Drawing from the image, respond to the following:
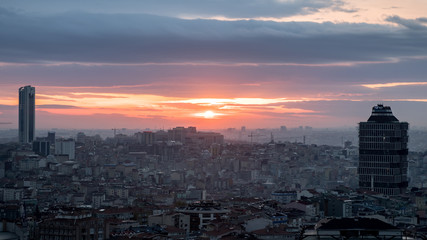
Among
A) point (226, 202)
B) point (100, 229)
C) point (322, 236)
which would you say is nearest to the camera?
point (322, 236)

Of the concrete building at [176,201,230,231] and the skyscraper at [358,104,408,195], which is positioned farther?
the skyscraper at [358,104,408,195]

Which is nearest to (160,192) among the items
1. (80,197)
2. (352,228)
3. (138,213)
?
(80,197)

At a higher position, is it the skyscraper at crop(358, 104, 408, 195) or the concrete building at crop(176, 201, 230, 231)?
the skyscraper at crop(358, 104, 408, 195)

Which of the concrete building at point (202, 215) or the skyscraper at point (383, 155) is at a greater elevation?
the skyscraper at point (383, 155)

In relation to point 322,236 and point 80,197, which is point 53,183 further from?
point 322,236

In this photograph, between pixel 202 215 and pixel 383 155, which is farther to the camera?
pixel 383 155

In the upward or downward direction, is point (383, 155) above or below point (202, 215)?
above

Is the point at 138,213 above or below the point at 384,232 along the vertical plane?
below

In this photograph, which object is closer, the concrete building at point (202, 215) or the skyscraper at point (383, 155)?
the concrete building at point (202, 215)
